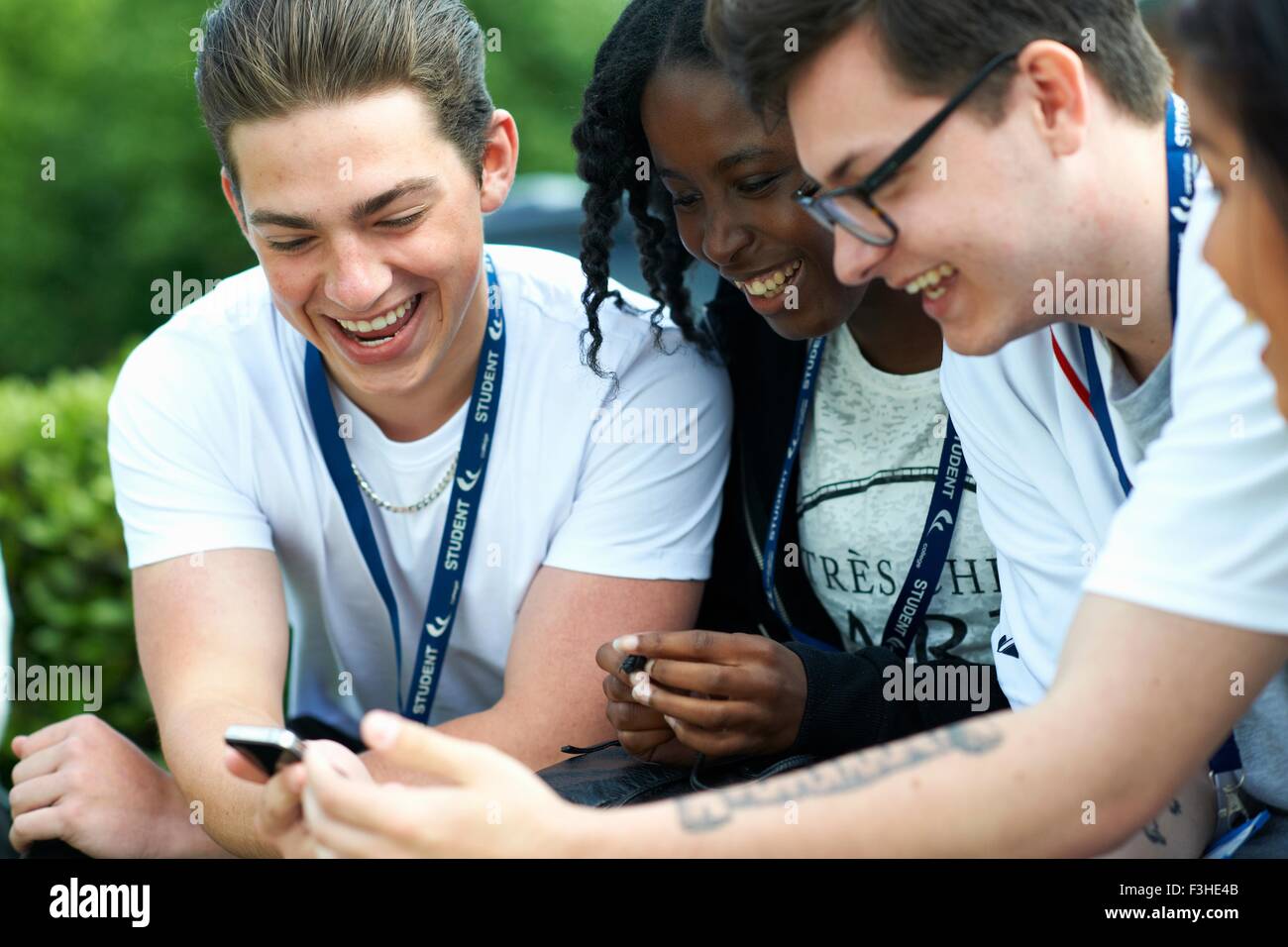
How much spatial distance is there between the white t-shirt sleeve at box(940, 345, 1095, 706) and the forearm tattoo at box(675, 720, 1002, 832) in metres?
0.60

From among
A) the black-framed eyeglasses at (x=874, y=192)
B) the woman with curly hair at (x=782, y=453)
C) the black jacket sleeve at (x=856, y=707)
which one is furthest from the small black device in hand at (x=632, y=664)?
the black-framed eyeglasses at (x=874, y=192)

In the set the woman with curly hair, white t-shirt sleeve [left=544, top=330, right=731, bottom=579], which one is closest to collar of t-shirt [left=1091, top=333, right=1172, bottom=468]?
the woman with curly hair

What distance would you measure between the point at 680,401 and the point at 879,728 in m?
0.85

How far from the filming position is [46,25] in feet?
35.2

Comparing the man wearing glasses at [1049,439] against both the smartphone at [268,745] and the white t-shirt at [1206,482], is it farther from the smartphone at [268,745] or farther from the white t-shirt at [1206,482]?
the smartphone at [268,745]

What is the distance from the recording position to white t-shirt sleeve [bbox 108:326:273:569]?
299 cm

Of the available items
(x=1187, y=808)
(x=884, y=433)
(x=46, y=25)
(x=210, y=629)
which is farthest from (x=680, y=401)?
(x=46, y=25)

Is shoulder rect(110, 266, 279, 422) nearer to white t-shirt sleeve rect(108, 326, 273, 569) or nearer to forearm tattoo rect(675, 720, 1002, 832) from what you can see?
white t-shirt sleeve rect(108, 326, 273, 569)

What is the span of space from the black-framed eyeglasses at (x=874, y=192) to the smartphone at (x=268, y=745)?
1.11m

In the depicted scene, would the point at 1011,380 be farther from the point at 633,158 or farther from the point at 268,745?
the point at 268,745

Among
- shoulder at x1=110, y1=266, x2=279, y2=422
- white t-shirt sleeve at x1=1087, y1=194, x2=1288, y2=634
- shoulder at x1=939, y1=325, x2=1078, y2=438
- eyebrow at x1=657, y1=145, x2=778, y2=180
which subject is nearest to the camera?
white t-shirt sleeve at x1=1087, y1=194, x2=1288, y2=634

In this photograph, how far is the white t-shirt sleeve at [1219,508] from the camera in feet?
5.90

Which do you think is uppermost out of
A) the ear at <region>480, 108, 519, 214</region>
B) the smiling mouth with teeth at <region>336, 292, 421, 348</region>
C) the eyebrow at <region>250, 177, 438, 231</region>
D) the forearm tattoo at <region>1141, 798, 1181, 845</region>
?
the ear at <region>480, 108, 519, 214</region>

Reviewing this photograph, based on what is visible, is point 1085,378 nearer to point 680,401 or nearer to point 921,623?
point 921,623
